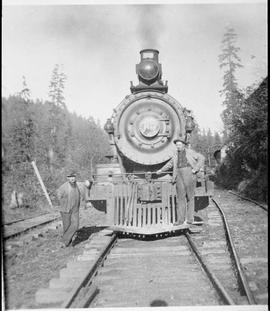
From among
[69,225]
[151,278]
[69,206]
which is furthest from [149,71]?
[151,278]

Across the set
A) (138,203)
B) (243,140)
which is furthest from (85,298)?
(243,140)

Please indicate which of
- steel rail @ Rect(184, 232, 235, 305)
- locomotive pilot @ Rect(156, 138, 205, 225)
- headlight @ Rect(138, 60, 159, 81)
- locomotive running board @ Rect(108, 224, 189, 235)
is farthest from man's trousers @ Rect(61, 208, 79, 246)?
headlight @ Rect(138, 60, 159, 81)

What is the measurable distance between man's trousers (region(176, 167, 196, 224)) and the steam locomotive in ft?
0.80

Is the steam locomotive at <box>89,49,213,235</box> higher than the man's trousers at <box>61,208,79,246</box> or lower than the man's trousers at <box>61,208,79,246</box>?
higher

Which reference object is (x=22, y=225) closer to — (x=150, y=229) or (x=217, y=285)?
(x=150, y=229)

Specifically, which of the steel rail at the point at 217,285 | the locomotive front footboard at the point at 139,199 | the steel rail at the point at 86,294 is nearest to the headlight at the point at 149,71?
the locomotive front footboard at the point at 139,199

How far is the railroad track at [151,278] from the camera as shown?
3.57 m

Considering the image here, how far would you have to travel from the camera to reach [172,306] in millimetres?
3498

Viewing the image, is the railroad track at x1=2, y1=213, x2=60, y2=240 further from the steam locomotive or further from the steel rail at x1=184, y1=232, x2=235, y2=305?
the steel rail at x1=184, y1=232, x2=235, y2=305

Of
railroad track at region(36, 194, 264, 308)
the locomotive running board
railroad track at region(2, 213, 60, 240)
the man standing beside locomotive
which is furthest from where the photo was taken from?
railroad track at region(2, 213, 60, 240)

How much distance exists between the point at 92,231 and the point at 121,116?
9.00ft

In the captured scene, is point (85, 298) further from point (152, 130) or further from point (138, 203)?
point (152, 130)

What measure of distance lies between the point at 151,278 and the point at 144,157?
3.67 metres

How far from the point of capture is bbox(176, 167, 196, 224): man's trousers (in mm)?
6238
